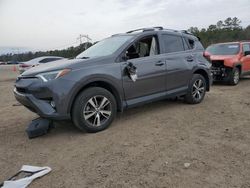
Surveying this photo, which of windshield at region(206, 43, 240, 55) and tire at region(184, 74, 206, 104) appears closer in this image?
tire at region(184, 74, 206, 104)

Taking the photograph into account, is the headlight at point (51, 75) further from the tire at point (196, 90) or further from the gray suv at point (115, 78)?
the tire at point (196, 90)

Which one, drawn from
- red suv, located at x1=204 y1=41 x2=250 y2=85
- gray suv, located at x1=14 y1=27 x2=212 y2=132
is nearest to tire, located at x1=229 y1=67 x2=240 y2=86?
red suv, located at x1=204 y1=41 x2=250 y2=85

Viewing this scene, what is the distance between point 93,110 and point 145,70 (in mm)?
1431

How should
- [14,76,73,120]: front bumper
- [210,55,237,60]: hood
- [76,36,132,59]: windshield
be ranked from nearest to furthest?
[14,76,73,120]: front bumper < [76,36,132,59]: windshield < [210,55,237,60]: hood

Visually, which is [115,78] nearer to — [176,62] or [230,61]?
[176,62]

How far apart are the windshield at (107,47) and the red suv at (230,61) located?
488cm

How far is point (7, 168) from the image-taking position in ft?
12.6

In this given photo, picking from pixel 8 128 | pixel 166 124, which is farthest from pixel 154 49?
Answer: pixel 8 128

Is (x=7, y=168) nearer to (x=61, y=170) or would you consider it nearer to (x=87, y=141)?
(x=61, y=170)

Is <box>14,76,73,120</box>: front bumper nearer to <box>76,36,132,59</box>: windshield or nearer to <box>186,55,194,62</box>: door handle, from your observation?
<box>76,36,132,59</box>: windshield

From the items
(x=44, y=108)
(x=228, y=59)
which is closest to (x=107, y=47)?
(x=44, y=108)

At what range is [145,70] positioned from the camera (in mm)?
5730

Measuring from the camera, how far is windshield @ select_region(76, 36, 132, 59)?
562 cm

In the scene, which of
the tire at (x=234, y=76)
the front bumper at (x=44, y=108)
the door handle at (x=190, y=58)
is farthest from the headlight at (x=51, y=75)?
the tire at (x=234, y=76)
